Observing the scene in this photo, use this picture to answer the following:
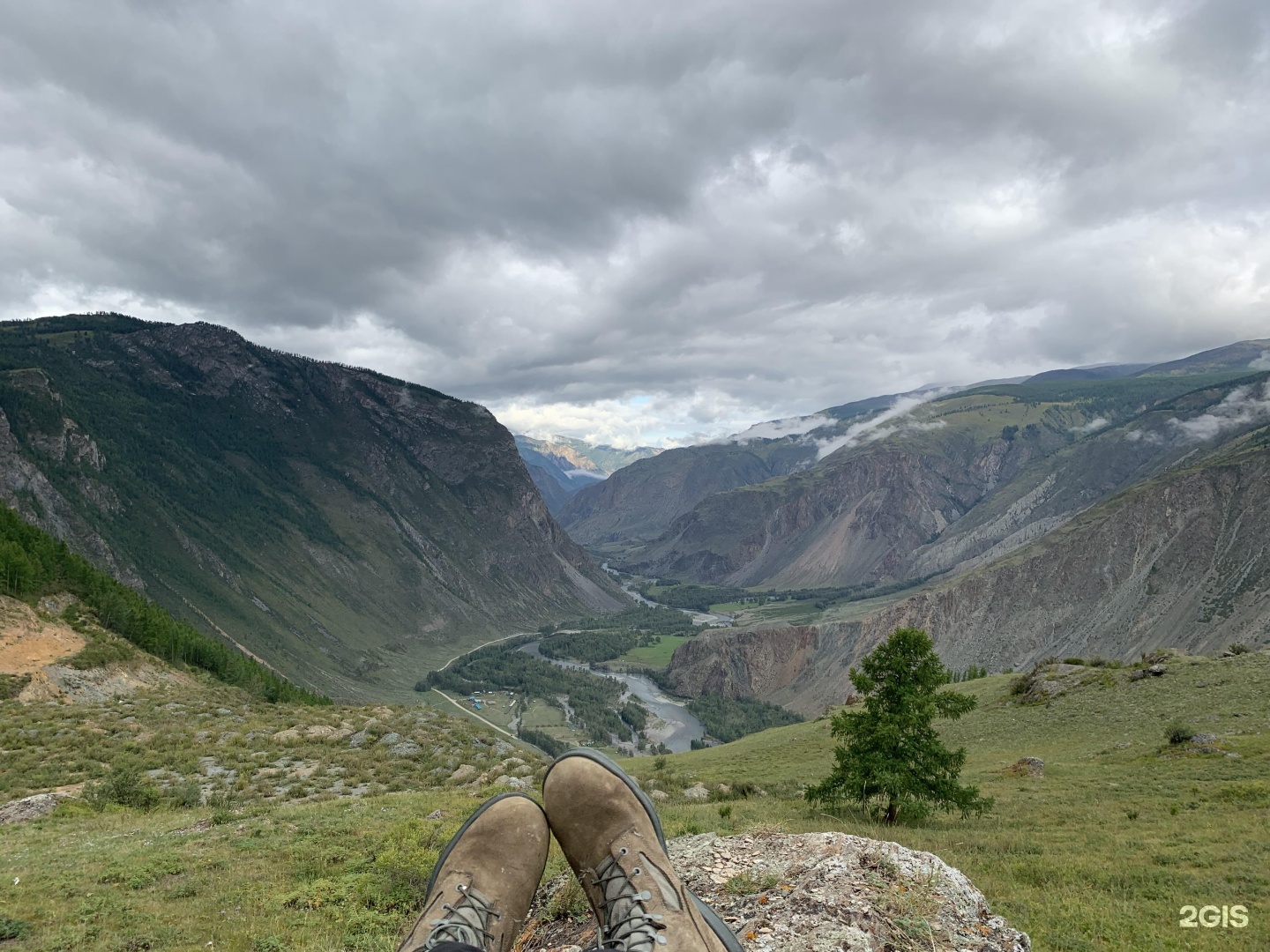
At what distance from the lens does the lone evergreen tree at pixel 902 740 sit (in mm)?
18062

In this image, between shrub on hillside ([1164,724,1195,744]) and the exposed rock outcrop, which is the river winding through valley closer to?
shrub on hillside ([1164,724,1195,744])

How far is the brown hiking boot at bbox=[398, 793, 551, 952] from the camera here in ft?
17.7

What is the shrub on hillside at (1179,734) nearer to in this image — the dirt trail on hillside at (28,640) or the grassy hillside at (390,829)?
the grassy hillside at (390,829)

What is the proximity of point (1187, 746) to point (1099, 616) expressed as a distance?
11445 cm

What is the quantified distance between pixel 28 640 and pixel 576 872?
44.5 m

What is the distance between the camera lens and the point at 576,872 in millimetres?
6281

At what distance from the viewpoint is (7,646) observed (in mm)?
32188

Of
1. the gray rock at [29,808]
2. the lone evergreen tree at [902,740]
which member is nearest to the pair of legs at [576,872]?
the lone evergreen tree at [902,740]

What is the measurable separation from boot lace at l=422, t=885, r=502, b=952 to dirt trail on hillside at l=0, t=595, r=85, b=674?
38.8m

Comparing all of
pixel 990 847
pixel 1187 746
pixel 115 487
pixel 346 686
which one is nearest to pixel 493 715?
pixel 346 686

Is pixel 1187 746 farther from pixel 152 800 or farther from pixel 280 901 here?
pixel 152 800

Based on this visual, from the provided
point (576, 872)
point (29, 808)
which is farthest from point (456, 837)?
point (29, 808)

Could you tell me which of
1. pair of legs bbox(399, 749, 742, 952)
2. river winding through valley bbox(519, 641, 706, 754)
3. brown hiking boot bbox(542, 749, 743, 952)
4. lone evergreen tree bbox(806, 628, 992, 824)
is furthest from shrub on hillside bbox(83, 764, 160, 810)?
river winding through valley bbox(519, 641, 706, 754)

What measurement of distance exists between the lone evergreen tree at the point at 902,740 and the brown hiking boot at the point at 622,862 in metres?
14.4
